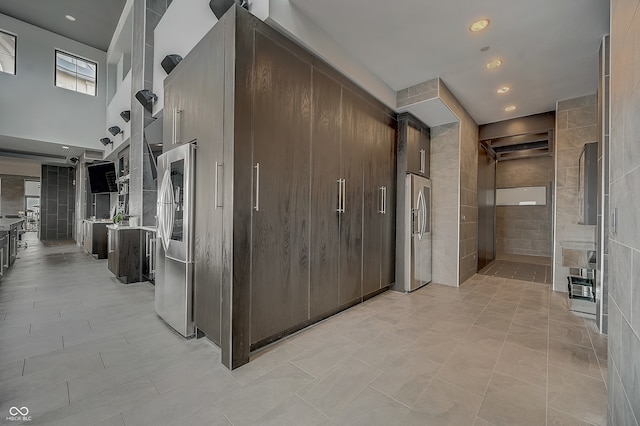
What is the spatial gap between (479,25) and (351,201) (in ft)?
7.07

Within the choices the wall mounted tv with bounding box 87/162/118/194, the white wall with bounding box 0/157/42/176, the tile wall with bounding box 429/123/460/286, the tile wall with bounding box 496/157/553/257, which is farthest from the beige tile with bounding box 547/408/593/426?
the white wall with bounding box 0/157/42/176

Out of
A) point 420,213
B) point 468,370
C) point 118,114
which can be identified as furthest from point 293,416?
point 118,114

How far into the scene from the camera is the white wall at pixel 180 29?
284 cm

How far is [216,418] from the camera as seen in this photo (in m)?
1.44

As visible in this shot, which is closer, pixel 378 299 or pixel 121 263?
pixel 378 299

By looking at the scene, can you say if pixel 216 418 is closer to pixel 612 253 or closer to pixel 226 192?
pixel 226 192

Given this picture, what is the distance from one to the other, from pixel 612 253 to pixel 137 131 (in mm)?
6224

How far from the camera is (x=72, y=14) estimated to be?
20.8ft

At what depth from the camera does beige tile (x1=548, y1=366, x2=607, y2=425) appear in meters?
1.51

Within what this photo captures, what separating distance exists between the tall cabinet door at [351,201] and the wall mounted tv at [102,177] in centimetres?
740

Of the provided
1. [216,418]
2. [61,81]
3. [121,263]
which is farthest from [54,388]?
[61,81]

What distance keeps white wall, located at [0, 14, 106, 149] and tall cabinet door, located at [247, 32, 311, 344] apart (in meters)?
8.18

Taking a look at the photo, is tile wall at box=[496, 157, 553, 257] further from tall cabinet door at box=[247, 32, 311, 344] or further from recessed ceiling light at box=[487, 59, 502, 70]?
tall cabinet door at box=[247, 32, 311, 344]

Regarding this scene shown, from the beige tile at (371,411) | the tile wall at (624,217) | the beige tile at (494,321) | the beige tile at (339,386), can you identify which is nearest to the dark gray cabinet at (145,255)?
the beige tile at (339,386)
